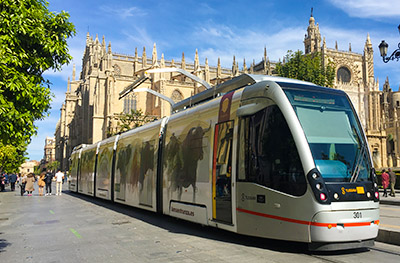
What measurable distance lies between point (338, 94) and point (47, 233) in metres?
6.98

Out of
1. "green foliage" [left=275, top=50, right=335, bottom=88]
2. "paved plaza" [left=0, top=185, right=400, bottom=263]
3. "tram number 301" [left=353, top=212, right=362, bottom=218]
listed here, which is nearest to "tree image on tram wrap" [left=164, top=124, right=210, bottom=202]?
"paved plaza" [left=0, top=185, right=400, bottom=263]

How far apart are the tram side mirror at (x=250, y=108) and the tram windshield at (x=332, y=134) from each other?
47cm

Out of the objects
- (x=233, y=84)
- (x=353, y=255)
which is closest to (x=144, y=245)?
(x=353, y=255)

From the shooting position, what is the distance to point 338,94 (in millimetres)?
6578

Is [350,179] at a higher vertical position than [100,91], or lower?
lower

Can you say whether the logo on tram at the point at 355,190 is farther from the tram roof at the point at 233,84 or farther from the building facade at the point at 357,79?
the building facade at the point at 357,79

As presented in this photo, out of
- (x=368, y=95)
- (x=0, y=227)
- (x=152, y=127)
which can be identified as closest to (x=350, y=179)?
(x=152, y=127)

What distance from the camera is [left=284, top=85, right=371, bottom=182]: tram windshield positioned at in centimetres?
568

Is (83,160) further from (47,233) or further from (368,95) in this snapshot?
(368,95)

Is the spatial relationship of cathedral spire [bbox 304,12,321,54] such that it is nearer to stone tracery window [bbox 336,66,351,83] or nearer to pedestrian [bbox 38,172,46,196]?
stone tracery window [bbox 336,66,351,83]

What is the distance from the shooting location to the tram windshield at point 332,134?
18.6 feet

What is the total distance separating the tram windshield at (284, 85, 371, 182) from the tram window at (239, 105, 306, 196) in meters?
0.31

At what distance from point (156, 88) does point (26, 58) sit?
165 feet

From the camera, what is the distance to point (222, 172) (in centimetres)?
704
